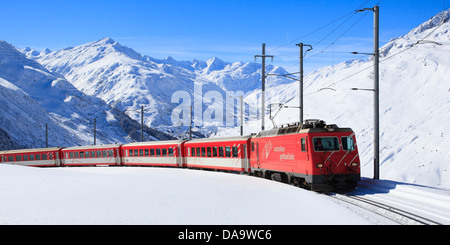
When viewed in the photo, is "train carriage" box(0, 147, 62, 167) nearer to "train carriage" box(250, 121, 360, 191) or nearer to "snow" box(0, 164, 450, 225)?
"snow" box(0, 164, 450, 225)

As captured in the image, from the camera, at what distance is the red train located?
1798 centimetres

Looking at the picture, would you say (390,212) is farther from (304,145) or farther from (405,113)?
(405,113)

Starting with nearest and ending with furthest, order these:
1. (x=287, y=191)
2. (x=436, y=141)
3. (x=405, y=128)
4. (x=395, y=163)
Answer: (x=287, y=191)
(x=395, y=163)
(x=436, y=141)
(x=405, y=128)

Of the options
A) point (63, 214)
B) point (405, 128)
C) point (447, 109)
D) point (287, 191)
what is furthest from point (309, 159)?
point (447, 109)

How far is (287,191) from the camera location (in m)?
16.8

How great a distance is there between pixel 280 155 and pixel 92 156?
110 ft

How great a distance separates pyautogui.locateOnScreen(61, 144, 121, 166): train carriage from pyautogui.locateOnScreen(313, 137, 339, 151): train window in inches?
1305

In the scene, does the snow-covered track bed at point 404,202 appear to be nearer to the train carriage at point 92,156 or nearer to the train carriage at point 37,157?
the train carriage at point 92,156

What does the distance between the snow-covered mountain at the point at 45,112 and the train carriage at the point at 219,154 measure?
6833 centimetres

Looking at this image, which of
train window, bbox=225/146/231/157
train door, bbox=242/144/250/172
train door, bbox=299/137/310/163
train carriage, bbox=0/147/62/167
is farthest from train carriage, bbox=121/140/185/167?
train door, bbox=299/137/310/163

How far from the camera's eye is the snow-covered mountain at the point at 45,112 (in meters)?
100

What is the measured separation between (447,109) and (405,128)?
5.27 meters

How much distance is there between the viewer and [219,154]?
31.6 meters
